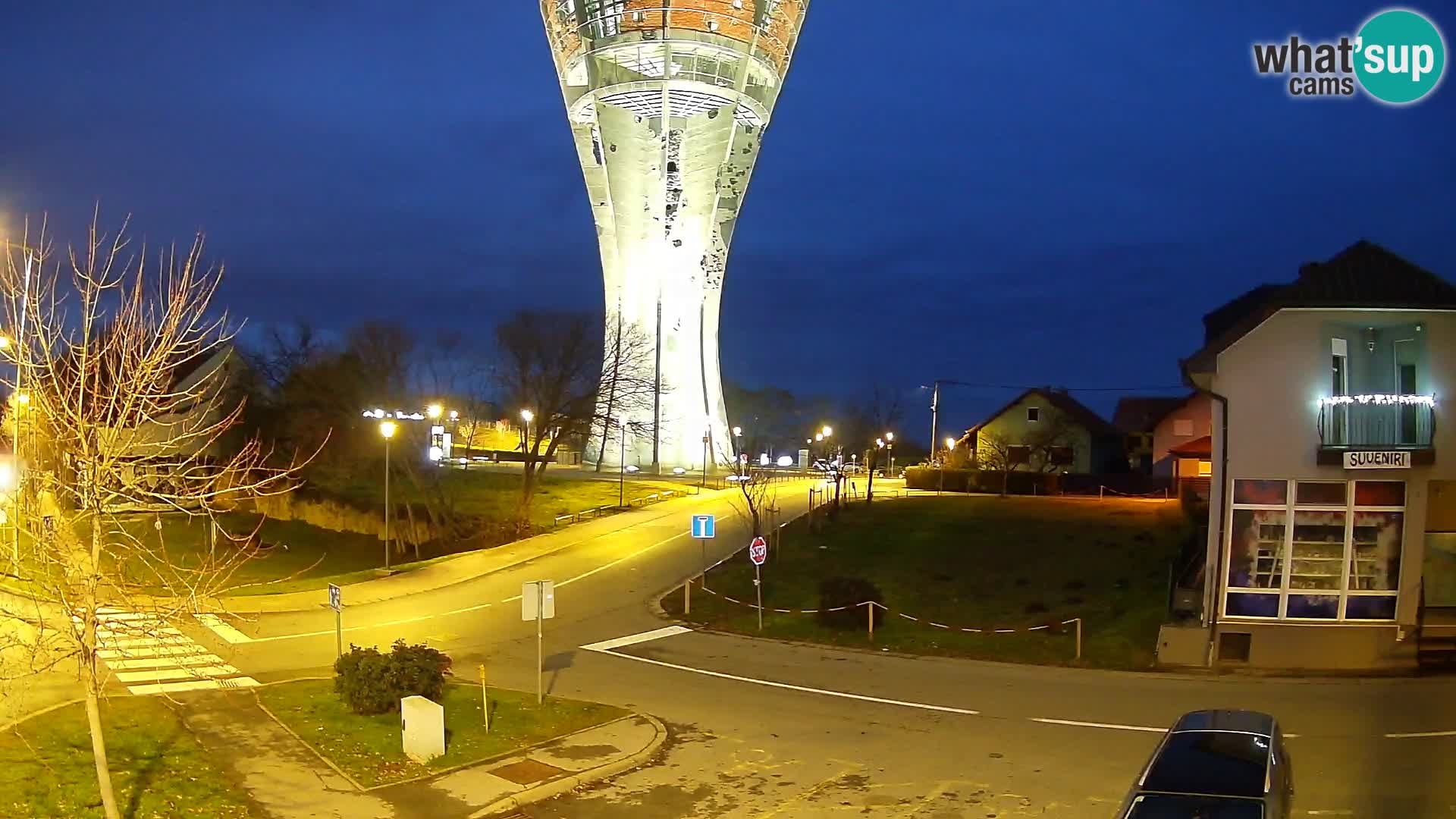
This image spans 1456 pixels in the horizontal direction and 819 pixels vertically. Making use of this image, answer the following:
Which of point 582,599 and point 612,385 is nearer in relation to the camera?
point 582,599

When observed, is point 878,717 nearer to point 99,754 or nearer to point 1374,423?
point 99,754

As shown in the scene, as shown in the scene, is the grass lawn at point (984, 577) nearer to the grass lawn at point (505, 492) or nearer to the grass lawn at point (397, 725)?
the grass lawn at point (397, 725)

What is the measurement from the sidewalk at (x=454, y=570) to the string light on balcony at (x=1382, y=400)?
803 inches

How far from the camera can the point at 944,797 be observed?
40.6 ft

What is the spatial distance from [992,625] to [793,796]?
12744mm

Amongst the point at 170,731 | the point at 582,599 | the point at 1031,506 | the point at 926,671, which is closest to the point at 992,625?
the point at 926,671

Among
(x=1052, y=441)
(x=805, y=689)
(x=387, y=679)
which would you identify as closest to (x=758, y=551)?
(x=805, y=689)

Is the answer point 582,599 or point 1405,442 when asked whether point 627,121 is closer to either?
point 582,599

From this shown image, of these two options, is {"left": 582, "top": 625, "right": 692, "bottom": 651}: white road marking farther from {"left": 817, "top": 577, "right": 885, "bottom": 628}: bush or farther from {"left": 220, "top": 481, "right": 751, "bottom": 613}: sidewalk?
{"left": 220, "top": 481, "right": 751, "bottom": 613}: sidewalk

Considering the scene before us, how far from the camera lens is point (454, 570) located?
1259 inches

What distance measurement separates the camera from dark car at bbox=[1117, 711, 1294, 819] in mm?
8758

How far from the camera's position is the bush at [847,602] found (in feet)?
78.5

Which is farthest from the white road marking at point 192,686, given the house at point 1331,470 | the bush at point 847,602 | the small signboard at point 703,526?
the house at point 1331,470

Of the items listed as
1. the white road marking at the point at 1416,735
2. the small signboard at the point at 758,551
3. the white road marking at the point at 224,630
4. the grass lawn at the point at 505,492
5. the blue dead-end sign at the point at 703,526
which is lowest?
the white road marking at the point at 224,630
